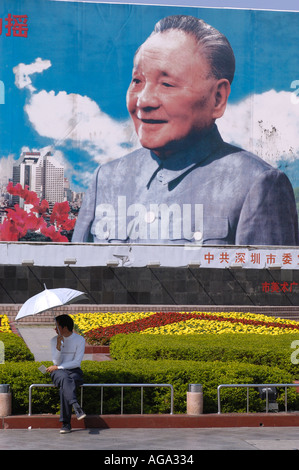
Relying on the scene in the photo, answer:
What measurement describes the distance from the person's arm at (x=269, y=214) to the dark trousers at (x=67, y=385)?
18.5 meters

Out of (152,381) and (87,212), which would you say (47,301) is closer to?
(152,381)

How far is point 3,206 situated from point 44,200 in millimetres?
1409

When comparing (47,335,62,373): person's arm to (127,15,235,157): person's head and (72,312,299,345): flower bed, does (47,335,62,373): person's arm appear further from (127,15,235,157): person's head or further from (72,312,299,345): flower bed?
(127,15,235,157): person's head

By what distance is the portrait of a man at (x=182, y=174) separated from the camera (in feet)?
89.9

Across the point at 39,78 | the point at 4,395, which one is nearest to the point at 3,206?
the point at 39,78

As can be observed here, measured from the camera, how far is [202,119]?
2791 cm

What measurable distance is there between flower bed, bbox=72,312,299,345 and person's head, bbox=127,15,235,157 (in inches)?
327

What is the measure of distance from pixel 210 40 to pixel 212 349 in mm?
17479

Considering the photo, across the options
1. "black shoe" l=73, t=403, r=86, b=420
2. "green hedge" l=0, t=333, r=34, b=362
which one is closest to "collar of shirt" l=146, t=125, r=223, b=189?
"green hedge" l=0, t=333, r=34, b=362

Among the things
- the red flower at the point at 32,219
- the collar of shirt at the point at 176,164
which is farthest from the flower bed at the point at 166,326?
the collar of shirt at the point at 176,164

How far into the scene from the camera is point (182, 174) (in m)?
27.6

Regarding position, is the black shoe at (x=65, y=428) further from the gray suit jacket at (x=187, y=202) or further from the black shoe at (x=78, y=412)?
the gray suit jacket at (x=187, y=202)

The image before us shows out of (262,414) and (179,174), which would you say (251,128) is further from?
(262,414)

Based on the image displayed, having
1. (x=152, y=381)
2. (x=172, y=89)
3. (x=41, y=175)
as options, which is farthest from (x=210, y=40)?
(x=152, y=381)
